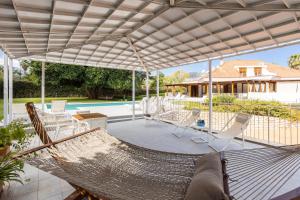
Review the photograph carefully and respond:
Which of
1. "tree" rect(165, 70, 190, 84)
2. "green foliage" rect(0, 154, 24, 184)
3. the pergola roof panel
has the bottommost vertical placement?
"green foliage" rect(0, 154, 24, 184)

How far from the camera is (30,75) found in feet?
58.5

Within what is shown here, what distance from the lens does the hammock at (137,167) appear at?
1878 mm

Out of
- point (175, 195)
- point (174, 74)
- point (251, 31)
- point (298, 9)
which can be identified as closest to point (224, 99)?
point (251, 31)

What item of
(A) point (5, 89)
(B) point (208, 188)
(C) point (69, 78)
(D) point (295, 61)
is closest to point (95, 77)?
(C) point (69, 78)

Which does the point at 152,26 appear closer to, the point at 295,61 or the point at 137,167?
the point at 137,167

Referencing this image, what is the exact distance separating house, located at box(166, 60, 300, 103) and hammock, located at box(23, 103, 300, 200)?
16.7 m

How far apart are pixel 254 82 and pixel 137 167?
1960cm

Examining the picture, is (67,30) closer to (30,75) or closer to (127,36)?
(127,36)

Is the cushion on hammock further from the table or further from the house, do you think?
the house

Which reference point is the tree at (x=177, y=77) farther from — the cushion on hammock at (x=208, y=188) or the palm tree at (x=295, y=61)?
the cushion on hammock at (x=208, y=188)

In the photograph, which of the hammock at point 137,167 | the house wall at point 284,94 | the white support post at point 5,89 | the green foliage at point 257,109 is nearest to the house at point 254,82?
the house wall at point 284,94

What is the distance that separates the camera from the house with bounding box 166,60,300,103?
695 inches

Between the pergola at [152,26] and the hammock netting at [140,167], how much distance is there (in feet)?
7.95

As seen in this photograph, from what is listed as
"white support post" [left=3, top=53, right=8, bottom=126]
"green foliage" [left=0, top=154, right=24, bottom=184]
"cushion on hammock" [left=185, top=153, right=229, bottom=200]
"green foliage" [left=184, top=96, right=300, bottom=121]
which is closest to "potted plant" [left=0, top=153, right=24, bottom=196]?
"green foliage" [left=0, top=154, right=24, bottom=184]
